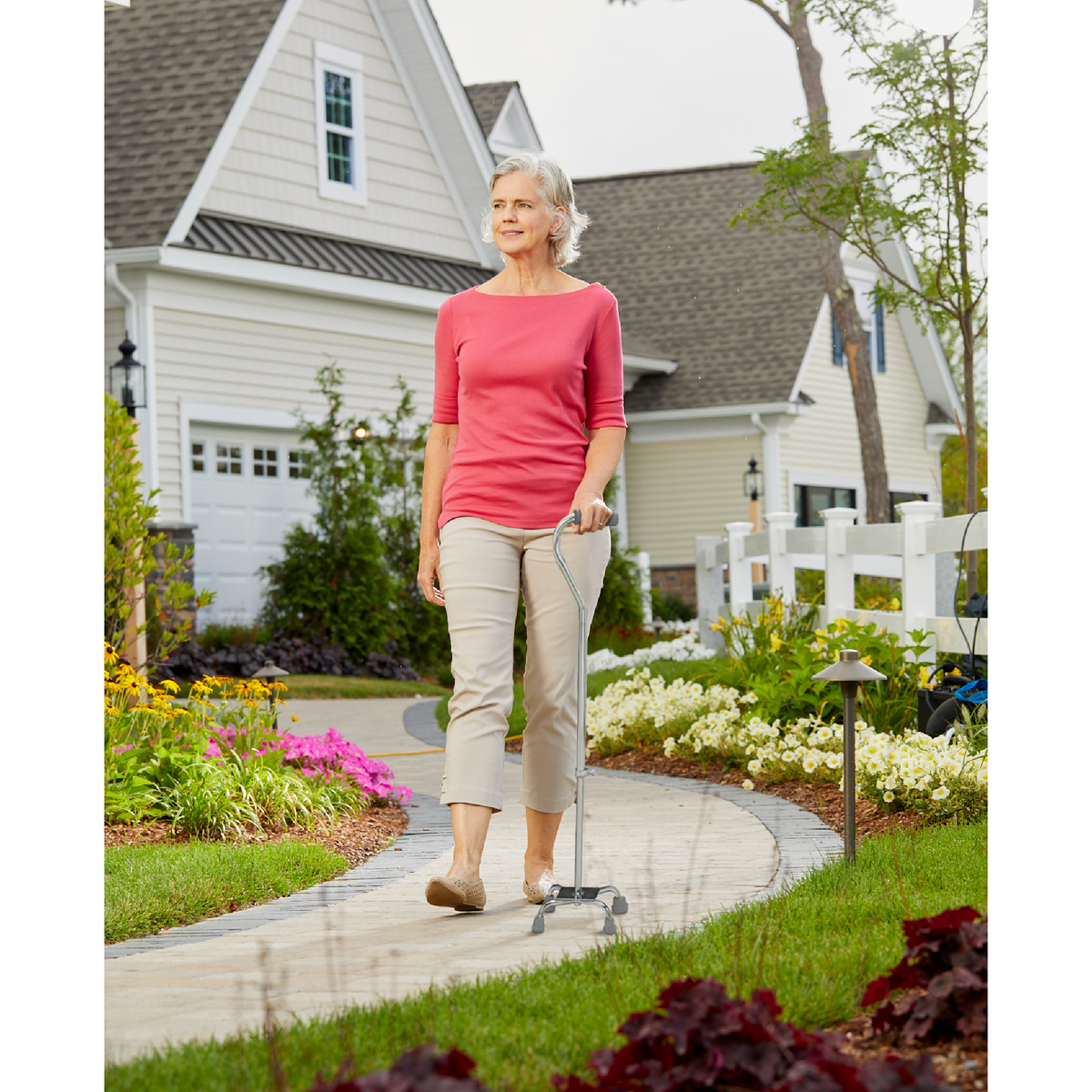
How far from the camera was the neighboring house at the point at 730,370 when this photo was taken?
1906cm

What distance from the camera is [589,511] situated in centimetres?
362

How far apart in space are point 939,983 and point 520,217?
2.17 metres

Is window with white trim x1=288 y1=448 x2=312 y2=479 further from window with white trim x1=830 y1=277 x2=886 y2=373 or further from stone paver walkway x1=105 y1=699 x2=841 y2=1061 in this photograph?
window with white trim x1=830 y1=277 x2=886 y2=373

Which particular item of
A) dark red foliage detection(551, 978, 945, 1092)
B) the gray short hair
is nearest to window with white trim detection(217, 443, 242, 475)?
the gray short hair

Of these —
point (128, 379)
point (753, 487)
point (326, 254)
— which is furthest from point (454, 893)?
point (753, 487)

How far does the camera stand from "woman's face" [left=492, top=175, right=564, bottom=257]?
3.78 metres

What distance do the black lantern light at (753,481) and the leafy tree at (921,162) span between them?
8507 mm

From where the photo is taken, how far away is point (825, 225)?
9797 mm

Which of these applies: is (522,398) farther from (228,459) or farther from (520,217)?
(228,459)

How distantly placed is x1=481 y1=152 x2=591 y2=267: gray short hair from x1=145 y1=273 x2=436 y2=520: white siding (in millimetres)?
8727

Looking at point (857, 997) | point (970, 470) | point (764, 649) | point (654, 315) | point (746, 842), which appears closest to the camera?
point (857, 997)
